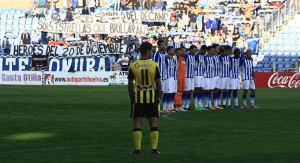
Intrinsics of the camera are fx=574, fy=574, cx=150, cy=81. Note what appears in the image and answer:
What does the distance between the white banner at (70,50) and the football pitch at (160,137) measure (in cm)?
2516

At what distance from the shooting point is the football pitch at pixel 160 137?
849 cm

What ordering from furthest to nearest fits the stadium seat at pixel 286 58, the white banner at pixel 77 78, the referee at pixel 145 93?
the stadium seat at pixel 286 58 < the white banner at pixel 77 78 < the referee at pixel 145 93

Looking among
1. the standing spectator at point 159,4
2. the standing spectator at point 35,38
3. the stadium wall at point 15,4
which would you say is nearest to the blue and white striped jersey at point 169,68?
the standing spectator at point 35,38

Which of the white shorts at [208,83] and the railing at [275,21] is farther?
the railing at [275,21]

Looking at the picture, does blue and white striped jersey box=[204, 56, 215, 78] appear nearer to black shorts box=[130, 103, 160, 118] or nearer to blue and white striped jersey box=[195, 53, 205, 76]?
blue and white striped jersey box=[195, 53, 205, 76]

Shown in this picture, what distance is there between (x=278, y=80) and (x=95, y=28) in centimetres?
1779

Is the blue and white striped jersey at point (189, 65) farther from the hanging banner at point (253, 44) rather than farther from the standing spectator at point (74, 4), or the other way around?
the standing spectator at point (74, 4)

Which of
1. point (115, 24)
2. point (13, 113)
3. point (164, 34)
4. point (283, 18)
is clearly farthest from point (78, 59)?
point (13, 113)

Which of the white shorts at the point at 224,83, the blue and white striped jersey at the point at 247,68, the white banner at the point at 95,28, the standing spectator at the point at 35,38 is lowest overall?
the white shorts at the point at 224,83

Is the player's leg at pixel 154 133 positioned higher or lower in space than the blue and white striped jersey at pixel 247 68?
lower

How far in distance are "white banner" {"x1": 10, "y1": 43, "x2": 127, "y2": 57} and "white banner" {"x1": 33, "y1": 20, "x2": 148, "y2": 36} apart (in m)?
4.70

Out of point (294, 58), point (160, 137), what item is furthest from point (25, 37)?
point (160, 137)

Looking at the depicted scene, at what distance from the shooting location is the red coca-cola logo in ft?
124

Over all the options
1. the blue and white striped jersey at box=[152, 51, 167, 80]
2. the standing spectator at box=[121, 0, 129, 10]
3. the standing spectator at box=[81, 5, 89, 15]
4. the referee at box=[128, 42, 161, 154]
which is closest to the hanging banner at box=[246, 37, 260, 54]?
the standing spectator at box=[121, 0, 129, 10]
